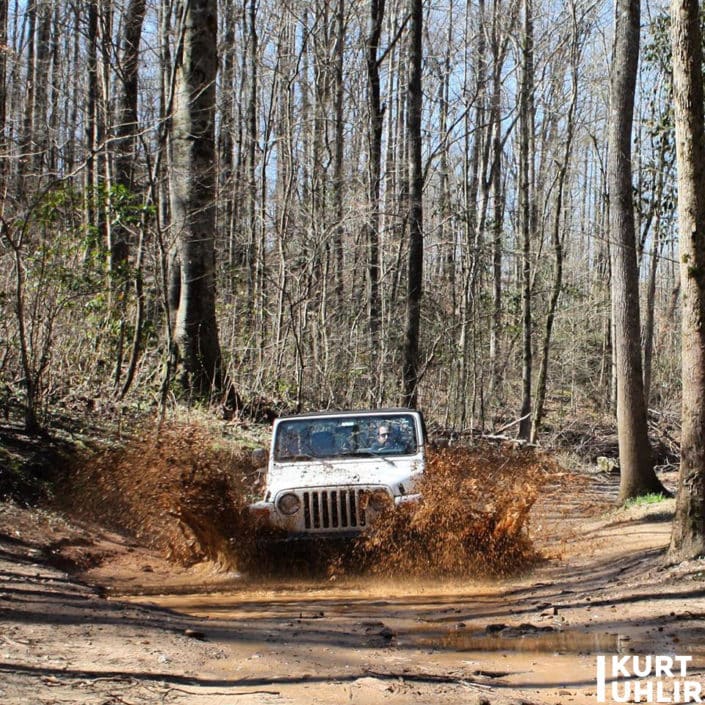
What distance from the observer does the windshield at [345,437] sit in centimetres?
1041

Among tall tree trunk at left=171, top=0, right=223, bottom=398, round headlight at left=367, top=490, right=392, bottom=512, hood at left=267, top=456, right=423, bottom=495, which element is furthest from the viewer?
tall tree trunk at left=171, top=0, right=223, bottom=398

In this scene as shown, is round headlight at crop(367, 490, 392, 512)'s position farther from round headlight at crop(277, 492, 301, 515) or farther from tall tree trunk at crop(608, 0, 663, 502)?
tall tree trunk at crop(608, 0, 663, 502)

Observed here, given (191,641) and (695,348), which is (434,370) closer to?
(695,348)

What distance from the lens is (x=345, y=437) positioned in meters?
10.6

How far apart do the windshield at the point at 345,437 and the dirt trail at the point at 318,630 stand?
1.73m

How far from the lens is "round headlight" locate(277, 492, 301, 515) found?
9.38m

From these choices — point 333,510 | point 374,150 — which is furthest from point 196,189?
point 333,510

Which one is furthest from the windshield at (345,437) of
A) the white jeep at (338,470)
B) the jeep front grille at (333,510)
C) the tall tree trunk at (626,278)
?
the tall tree trunk at (626,278)

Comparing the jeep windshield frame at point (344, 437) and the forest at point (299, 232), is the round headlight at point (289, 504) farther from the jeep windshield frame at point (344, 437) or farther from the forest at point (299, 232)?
the forest at point (299, 232)

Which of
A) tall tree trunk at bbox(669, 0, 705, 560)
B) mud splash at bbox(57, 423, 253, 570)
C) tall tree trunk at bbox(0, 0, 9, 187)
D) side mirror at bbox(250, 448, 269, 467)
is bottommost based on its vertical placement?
mud splash at bbox(57, 423, 253, 570)

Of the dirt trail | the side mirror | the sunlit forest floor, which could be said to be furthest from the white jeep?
the dirt trail

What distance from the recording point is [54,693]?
4691mm

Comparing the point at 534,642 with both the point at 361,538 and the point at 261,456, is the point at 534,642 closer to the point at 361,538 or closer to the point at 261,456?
the point at 361,538

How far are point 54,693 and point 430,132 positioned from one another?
32.3 metres
